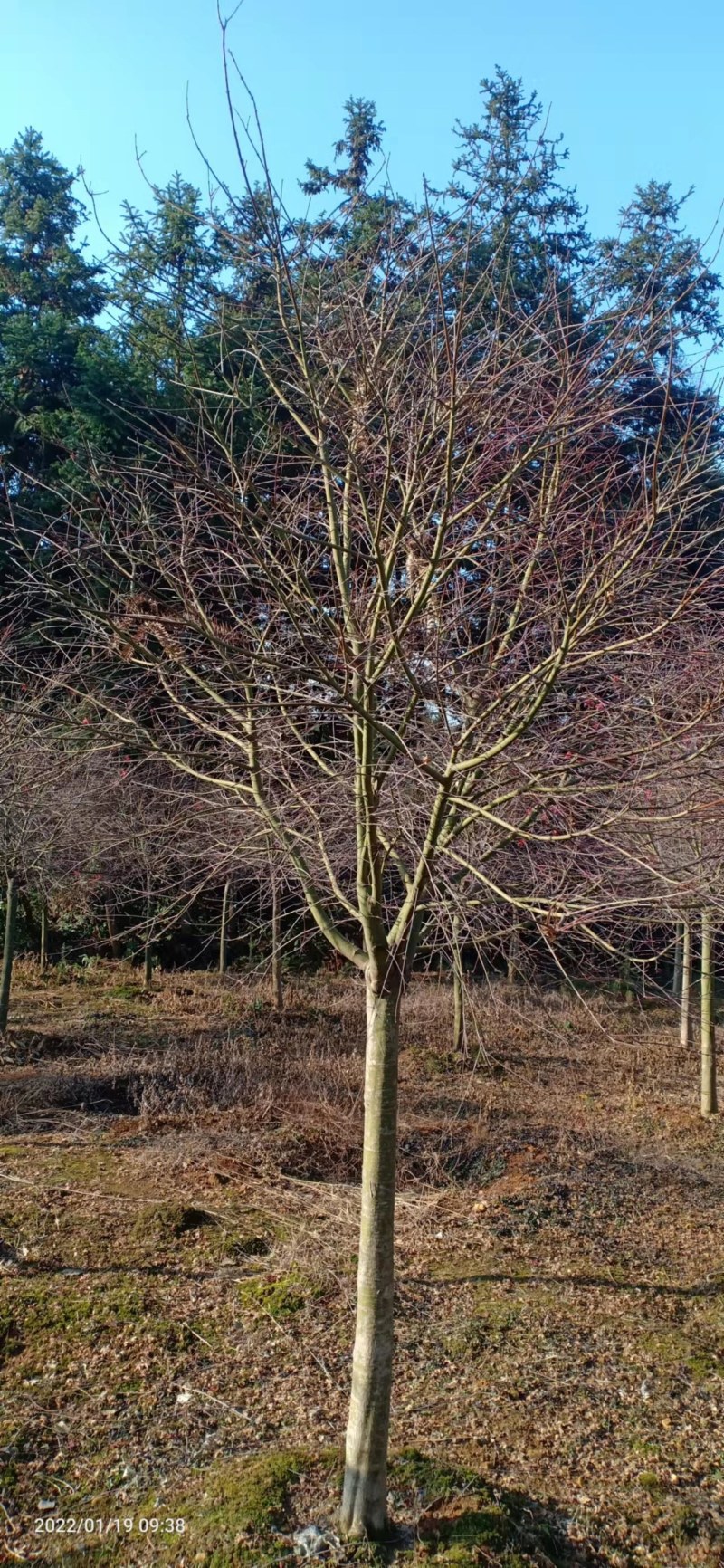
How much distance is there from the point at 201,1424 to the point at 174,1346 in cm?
63

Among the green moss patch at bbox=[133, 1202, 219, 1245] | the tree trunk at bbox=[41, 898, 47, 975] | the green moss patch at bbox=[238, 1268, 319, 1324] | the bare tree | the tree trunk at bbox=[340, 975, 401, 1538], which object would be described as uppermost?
the bare tree

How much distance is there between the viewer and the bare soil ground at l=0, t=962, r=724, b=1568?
331 cm

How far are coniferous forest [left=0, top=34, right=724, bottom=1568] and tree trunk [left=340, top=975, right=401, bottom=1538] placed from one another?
1cm

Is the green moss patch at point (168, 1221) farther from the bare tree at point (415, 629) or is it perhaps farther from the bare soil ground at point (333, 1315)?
the bare tree at point (415, 629)

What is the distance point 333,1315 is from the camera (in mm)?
4883

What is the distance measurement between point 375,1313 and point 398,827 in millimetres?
1461

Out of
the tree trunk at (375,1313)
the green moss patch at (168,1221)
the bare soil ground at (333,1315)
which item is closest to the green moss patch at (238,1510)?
the bare soil ground at (333,1315)

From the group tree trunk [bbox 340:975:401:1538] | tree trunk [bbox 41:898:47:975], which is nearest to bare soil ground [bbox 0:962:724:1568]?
tree trunk [bbox 340:975:401:1538]

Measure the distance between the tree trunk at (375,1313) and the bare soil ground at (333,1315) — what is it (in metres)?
0.15

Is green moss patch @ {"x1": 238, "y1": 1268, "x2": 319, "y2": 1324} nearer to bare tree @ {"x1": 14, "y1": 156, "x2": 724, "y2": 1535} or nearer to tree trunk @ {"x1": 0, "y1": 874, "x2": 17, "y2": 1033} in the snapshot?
bare tree @ {"x1": 14, "y1": 156, "x2": 724, "y2": 1535}

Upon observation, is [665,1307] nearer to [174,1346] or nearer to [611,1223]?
[611,1223]

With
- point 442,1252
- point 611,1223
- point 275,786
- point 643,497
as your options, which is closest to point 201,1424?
point 442,1252

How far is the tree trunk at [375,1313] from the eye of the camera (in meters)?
3.03

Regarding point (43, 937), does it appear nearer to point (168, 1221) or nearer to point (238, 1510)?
point (168, 1221)
